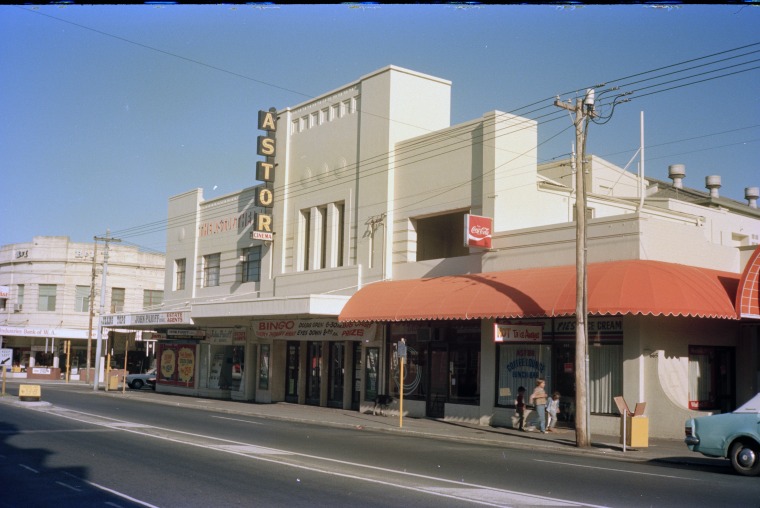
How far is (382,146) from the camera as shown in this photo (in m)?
29.8

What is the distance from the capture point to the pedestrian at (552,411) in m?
22.1

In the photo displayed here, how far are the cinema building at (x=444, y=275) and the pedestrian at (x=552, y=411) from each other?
0.84m

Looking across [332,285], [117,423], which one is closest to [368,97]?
[332,285]

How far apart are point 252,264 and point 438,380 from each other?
14228 millimetres

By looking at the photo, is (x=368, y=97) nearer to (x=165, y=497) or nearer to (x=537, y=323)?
(x=537, y=323)

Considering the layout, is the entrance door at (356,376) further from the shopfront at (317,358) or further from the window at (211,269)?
the window at (211,269)

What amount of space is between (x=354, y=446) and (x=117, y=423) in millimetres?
8080

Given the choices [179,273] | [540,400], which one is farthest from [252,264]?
[540,400]

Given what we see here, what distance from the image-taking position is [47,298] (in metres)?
67.6

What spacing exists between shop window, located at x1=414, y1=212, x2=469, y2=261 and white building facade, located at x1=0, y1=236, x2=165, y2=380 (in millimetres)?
42524

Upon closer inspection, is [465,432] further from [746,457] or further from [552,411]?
[746,457]

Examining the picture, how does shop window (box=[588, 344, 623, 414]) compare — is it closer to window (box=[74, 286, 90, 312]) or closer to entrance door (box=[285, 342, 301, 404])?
entrance door (box=[285, 342, 301, 404])

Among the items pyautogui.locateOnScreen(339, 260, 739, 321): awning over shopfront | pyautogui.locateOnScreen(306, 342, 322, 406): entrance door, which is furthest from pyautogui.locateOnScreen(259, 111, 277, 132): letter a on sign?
pyautogui.locateOnScreen(339, 260, 739, 321): awning over shopfront

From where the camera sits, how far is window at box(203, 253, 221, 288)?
41.2 meters
